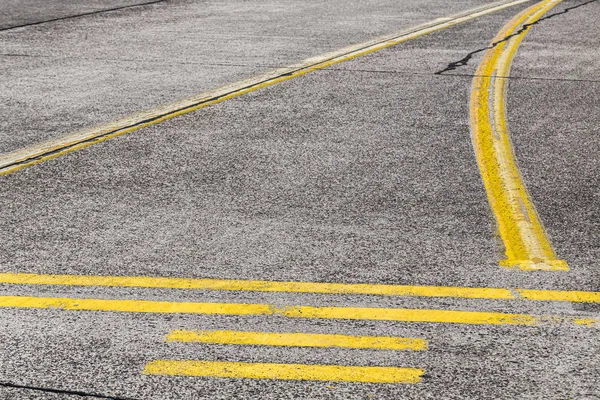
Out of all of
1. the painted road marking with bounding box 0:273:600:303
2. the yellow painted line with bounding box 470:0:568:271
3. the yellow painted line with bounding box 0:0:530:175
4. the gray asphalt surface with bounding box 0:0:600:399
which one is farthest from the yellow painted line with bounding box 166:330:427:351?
the yellow painted line with bounding box 0:0:530:175

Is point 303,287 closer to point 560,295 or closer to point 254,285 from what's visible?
point 254,285

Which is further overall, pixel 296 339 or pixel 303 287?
pixel 303 287

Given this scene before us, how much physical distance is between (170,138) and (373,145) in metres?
1.90

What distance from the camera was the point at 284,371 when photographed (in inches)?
153

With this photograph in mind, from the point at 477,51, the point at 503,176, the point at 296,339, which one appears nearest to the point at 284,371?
the point at 296,339

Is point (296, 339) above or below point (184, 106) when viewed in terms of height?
below

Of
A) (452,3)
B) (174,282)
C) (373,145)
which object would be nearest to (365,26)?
(452,3)

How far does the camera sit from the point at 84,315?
14.5 feet

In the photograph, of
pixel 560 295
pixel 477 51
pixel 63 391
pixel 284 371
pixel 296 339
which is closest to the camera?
pixel 63 391

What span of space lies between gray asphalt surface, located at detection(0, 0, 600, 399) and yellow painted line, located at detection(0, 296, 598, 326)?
6 centimetres

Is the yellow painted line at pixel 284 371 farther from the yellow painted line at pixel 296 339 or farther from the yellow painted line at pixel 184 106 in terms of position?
the yellow painted line at pixel 184 106

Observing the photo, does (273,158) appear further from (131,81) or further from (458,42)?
(458,42)

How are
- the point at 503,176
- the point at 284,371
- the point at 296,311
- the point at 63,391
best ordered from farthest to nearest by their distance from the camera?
1. the point at 503,176
2. the point at 296,311
3. the point at 284,371
4. the point at 63,391

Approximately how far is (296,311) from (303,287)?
31 centimetres
